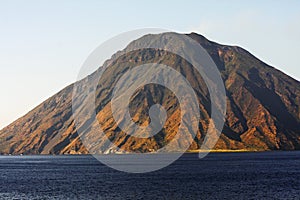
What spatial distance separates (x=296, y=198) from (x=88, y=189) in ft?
179

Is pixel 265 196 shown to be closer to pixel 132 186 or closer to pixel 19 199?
pixel 132 186

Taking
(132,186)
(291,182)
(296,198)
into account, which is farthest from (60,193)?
(291,182)

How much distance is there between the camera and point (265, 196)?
107000 mm

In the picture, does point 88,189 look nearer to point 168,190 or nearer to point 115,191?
point 115,191

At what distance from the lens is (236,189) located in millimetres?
121438

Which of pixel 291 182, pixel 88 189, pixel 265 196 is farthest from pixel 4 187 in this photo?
pixel 291 182

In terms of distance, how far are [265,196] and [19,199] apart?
2228 inches

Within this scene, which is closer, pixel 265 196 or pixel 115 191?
pixel 265 196

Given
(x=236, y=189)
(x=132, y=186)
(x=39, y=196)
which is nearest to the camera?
(x=39, y=196)

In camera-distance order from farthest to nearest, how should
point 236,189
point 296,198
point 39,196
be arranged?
point 236,189, point 39,196, point 296,198

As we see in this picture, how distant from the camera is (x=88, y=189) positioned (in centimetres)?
12700

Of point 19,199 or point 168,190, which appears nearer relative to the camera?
point 19,199

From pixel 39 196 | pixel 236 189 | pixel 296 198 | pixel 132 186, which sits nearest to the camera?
pixel 296 198

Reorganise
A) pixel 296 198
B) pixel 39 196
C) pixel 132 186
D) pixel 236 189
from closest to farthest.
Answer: pixel 296 198, pixel 39 196, pixel 236 189, pixel 132 186
